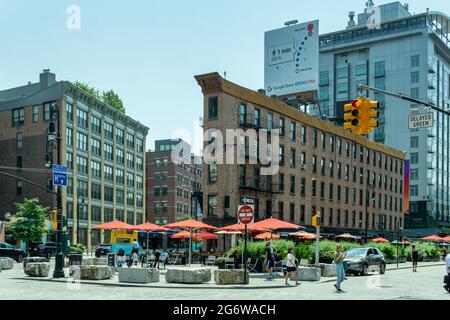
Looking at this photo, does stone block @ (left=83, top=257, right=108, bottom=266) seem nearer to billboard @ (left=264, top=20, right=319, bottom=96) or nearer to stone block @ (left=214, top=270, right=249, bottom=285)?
stone block @ (left=214, top=270, right=249, bottom=285)

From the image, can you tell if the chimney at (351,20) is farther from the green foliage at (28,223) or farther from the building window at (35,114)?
the green foliage at (28,223)

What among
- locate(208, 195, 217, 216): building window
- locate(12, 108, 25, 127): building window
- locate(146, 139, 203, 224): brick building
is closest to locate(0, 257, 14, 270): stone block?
locate(208, 195, 217, 216): building window

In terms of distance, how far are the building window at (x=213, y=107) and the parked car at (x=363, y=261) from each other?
21.7 metres

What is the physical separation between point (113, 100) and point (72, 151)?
807 inches

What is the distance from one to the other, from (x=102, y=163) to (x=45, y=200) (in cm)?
1237

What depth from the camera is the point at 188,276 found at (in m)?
23.5

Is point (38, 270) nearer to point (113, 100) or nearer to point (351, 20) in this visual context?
point (113, 100)

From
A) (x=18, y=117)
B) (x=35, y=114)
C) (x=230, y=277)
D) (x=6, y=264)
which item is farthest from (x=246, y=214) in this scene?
(x=18, y=117)

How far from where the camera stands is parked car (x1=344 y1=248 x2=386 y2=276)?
31611mm

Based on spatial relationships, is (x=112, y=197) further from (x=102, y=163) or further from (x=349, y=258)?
(x=349, y=258)

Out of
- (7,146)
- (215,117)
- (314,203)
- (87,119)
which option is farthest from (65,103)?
(314,203)

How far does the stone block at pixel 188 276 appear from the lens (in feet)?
77.1

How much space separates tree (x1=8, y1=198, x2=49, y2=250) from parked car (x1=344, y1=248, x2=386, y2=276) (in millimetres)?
37718
